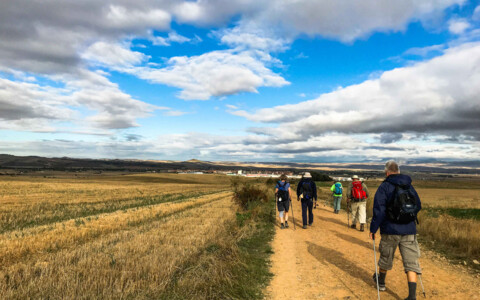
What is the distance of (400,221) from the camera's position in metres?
5.39

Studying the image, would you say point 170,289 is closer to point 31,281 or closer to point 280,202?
point 31,281

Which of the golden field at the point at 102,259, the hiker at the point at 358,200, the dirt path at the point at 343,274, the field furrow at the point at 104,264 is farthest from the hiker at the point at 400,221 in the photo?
the hiker at the point at 358,200

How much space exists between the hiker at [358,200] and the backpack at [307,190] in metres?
2.10

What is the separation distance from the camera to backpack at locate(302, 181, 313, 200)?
12156 millimetres

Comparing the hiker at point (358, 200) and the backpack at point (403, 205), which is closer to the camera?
the backpack at point (403, 205)

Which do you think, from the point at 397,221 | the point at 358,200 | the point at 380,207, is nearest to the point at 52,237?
the point at 380,207

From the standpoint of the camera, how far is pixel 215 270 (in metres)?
6.26

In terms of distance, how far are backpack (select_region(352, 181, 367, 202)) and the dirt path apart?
98.3 inches

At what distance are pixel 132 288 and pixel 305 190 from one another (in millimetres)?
8502

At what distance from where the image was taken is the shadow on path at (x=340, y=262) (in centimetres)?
637

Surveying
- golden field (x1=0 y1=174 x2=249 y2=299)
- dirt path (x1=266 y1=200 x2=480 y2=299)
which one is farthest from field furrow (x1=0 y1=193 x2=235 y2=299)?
dirt path (x1=266 y1=200 x2=480 y2=299)

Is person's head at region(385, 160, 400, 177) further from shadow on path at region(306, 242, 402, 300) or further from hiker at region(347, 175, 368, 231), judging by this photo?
hiker at region(347, 175, 368, 231)

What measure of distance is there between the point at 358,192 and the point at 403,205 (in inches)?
303

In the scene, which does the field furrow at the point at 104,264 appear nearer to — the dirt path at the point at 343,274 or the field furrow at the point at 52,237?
the field furrow at the point at 52,237
